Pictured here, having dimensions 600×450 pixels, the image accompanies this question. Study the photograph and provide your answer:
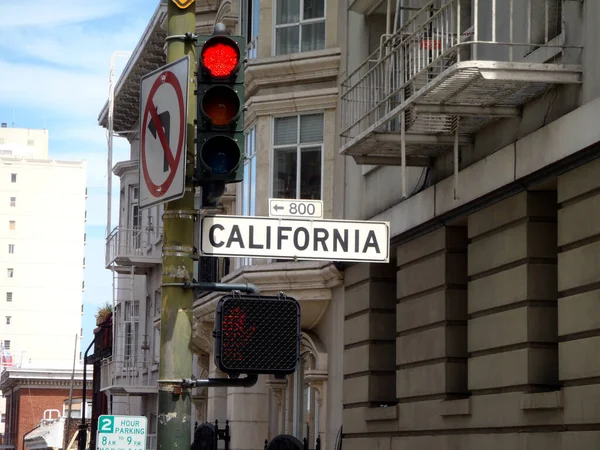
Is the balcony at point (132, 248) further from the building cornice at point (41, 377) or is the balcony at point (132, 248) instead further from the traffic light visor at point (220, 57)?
the building cornice at point (41, 377)

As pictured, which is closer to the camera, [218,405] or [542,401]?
[542,401]

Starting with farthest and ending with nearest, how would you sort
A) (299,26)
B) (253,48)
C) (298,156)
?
(253,48) → (299,26) → (298,156)

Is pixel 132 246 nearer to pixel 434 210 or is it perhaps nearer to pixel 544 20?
pixel 434 210

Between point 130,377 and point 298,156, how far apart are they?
73.6 feet

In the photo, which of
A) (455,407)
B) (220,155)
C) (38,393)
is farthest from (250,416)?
(38,393)

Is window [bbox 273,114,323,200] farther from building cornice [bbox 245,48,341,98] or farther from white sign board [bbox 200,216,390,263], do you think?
white sign board [bbox 200,216,390,263]

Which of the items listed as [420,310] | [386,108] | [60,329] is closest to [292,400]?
[420,310]

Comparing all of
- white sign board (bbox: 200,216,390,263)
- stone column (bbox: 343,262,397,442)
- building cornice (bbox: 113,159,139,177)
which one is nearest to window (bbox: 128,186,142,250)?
building cornice (bbox: 113,159,139,177)

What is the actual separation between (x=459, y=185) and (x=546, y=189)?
2120 mm

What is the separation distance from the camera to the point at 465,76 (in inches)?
560

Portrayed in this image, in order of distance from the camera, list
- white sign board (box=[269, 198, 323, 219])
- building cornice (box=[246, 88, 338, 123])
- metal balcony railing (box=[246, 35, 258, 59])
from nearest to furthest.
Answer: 1. white sign board (box=[269, 198, 323, 219])
2. building cornice (box=[246, 88, 338, 123])
3. metal balcony railing (box=[246, 35, 258, 59])

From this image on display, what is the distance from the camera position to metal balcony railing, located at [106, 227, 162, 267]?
138 ft

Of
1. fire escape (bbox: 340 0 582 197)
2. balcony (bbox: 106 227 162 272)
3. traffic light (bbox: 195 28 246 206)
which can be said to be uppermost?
balcony (bbox: 106 227 162 272)

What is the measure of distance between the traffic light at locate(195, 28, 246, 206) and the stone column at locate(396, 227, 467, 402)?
1022 cm
